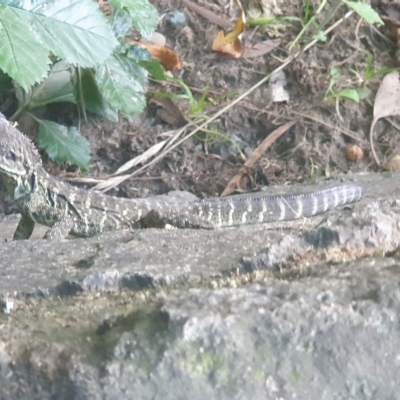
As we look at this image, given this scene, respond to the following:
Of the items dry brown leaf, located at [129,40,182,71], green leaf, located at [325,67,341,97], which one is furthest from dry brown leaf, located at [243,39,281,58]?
dry brown leaf, located at [129,40,182,71]

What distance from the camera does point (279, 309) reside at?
1350 millimetres

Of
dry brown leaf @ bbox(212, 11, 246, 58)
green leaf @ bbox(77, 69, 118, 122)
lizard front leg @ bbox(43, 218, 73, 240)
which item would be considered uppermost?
green leaf @ bbox(77, 69, 118, 122)

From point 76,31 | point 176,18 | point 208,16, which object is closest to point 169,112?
point 176,18

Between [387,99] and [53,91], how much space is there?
2.98m

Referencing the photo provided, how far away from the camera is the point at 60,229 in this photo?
354cm

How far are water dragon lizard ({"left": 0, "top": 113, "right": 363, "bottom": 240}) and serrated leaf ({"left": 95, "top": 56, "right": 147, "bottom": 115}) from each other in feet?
2.41

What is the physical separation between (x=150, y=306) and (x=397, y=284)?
23.4 inches

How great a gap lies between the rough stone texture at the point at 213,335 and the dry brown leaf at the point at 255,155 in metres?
3.26

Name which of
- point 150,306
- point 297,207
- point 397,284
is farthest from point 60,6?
point 397,284

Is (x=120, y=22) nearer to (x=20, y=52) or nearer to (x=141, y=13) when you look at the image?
(x=141, y=13)

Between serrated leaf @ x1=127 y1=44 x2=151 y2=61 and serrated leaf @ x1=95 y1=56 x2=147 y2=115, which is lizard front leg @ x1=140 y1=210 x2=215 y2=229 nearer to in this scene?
serrated leaf @ x1=95 y1=56 x2=147 y2=115

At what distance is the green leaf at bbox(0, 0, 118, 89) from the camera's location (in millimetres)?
2830

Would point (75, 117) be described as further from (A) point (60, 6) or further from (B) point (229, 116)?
(A) point (60, 6)

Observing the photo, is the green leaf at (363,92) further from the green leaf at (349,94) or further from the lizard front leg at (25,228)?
the lizard front leg at (25,228)
